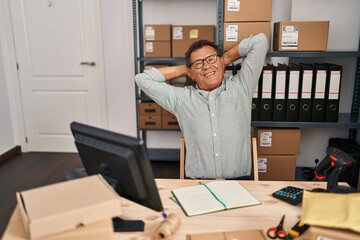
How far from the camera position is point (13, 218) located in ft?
3.54

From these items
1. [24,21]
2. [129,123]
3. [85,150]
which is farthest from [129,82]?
[85,150]

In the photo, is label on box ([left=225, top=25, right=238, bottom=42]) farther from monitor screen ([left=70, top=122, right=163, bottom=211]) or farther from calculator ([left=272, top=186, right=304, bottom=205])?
monitor screen ([left=70, top=122, right=163, bottom=211])

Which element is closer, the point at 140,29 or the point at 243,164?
the point at 243,164

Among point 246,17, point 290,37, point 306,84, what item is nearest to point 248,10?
point 246,17

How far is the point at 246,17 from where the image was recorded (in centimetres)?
238

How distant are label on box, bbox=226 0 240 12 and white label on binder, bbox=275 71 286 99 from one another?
0.57m

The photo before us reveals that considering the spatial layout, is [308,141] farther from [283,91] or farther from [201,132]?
[201,132]

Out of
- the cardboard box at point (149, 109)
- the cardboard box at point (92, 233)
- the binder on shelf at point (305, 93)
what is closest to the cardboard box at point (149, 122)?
the cardboard box at point (149, 109)

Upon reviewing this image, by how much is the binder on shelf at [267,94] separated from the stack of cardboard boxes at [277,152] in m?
0.12

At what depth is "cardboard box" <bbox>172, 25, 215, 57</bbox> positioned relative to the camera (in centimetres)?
290

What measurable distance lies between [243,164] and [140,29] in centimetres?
197

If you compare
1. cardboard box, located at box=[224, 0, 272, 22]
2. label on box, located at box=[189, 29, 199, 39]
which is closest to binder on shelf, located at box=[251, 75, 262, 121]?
cardboard box, located at box=[224, 0, 272, 22]

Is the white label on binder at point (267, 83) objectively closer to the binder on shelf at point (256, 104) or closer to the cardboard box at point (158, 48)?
the binder on shelf at point (256, 104)

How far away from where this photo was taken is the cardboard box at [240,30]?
239cm
